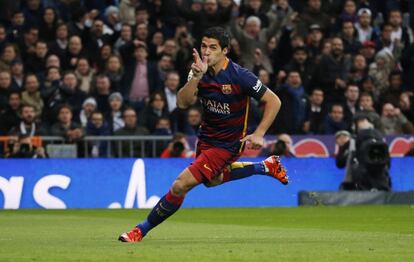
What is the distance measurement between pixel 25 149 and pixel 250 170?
28.0 feet

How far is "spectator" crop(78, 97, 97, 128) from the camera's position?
77.5ft

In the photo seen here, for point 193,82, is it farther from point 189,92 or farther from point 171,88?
point 171,88

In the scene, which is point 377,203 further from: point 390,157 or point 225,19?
point 225,19

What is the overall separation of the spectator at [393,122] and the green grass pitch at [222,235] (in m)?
3.90

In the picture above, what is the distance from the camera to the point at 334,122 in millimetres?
24672

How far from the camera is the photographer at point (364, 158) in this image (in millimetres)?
22484

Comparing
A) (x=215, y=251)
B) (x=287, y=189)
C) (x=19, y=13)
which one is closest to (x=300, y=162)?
(x=287, y=189)

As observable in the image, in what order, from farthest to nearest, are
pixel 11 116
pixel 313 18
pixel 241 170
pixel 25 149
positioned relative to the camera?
pixel 313 18 → pixel 11 116 → pixel 25 149 → pixel 241 170

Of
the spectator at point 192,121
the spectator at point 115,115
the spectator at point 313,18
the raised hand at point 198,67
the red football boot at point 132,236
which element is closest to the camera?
the raised hand at point 198,67

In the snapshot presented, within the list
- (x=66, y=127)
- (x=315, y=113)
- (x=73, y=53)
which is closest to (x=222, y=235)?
(x=66, y=127)

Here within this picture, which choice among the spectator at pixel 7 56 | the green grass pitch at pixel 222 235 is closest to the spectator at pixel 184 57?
the spectator at pixel 7 56

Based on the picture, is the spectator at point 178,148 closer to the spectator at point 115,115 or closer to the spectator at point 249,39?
the spectator at point 115,115

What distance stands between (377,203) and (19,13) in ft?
27.9

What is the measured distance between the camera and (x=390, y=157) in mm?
23266
